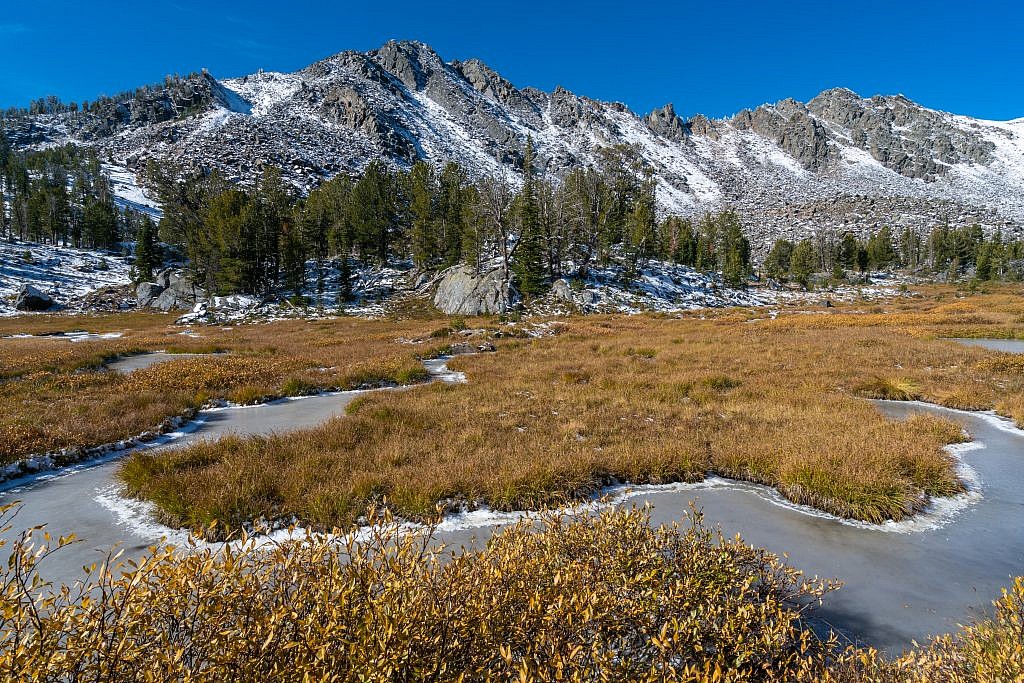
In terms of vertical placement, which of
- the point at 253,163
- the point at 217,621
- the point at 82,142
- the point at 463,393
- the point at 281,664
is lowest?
the point at 463,393

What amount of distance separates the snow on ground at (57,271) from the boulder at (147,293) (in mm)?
10385

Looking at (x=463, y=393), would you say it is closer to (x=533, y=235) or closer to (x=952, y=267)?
(x=533, y=235)

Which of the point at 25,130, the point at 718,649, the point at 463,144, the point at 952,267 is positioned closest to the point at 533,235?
the point at 718,649

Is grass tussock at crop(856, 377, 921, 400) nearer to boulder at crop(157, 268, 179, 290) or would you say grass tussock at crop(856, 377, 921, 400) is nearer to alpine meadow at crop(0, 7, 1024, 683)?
alpine meadow at crop(0, 7, 1024, 683)

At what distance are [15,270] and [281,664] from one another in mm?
109920

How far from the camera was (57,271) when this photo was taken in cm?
7588

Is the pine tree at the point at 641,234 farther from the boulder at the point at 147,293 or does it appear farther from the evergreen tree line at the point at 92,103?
the evergreen tree line at the point at 92,103

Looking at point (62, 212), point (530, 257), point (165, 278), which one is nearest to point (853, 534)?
point (530, 257)

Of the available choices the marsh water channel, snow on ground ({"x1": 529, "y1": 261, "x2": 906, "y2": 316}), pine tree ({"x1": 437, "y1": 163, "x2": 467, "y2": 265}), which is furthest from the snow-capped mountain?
the marsh water channel

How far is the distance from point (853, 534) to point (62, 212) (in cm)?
13910

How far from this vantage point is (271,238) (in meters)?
61.3

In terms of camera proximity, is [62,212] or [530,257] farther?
[62,212]

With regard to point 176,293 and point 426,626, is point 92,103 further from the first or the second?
point 426,626

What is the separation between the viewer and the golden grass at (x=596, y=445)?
6797 millimetres
